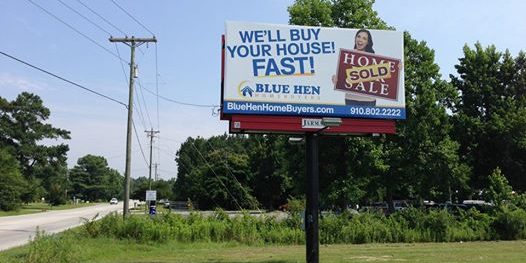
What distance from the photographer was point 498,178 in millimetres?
28562

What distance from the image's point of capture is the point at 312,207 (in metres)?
16.1

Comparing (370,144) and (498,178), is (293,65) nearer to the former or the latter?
(498,178)

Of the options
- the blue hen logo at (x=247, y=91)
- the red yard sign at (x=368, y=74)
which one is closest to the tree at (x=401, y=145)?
the red yard sign at (x=368, y=74)

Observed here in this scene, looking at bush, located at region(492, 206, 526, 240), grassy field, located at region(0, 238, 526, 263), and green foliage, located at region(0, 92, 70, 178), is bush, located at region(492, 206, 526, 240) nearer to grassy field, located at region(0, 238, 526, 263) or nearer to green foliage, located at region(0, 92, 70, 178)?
grassy field, located at region(0, 238, 526, 263)

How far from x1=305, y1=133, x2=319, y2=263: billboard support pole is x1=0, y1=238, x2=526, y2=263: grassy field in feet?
6.71

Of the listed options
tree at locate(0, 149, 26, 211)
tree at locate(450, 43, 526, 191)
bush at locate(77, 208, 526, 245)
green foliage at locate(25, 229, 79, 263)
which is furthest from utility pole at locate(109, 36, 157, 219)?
tree at locate(0, 149, 26, 211)

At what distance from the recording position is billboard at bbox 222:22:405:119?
16.1 metres

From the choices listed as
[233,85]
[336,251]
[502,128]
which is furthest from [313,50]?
[502,128]

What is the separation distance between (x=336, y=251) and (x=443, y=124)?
20.7 meters

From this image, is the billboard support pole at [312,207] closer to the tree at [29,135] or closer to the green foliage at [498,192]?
the green foliage at [498,192]

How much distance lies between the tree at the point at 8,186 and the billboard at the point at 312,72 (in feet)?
212

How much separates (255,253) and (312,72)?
291 inches

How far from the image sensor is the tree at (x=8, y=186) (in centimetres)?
7219

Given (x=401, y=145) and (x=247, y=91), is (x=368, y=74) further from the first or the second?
(x=401, y=145)
